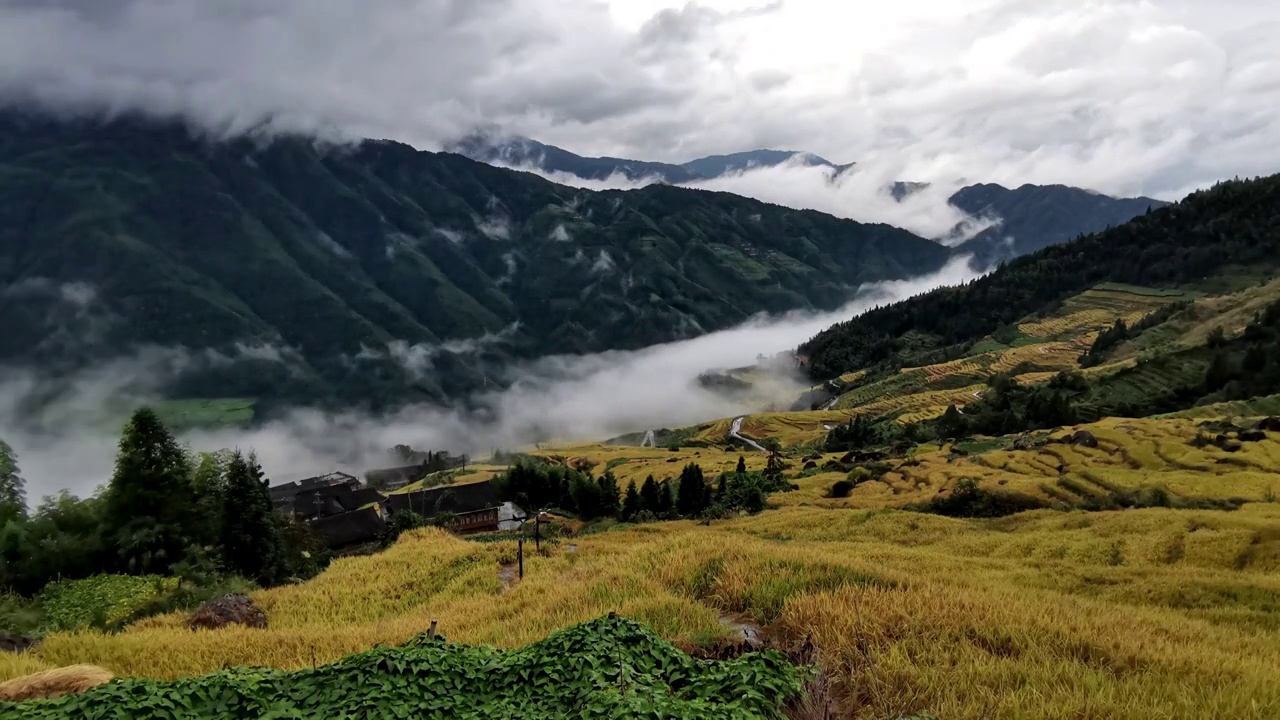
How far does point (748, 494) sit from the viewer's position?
63.1m

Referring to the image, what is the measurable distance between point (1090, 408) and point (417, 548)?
326 feet

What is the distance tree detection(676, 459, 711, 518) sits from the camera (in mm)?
75450

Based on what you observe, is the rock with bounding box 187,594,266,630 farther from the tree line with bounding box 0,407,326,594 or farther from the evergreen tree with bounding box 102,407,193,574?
the evergreen tree with bounding box 102,407,193,574

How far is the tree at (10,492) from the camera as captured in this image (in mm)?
28564

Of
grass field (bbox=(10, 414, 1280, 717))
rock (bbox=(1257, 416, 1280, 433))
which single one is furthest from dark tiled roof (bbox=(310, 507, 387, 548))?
rock (bbox=(1257, 416, 1280, 433))

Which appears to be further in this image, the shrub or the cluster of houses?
the cluster of houses

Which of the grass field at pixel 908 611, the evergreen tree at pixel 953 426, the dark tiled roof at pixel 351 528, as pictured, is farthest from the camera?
the evergreen tree at pixel 953 426

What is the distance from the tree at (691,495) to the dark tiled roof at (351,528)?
37.2 m

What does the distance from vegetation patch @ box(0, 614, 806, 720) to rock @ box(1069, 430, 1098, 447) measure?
61.3m

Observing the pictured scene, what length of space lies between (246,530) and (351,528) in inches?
1901

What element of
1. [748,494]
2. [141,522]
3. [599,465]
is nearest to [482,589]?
[141,522]

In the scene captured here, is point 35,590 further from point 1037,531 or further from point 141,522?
point 1037,531

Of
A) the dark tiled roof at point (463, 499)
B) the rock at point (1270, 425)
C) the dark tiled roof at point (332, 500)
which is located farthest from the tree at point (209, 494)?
the rock at point (1270, 425)

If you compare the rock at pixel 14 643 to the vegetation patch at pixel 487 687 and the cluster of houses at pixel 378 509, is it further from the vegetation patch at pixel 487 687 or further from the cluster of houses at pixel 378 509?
the cluster of houses at pixel 378 509
